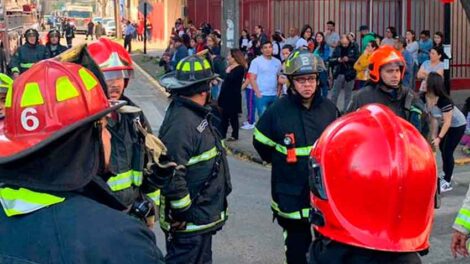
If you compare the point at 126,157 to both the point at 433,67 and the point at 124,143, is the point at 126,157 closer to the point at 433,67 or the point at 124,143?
the point at 124,143

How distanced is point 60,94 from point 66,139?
15 centimetres

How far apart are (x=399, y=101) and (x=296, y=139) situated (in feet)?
3.88

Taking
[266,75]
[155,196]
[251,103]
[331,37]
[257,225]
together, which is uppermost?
[331,37]

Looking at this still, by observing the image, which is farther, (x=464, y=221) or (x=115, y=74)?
(x=115, y=74)

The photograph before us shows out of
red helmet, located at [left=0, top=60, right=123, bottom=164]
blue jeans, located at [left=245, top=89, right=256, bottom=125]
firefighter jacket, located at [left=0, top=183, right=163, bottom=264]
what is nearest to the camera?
firefighter jacket, located at [left=0, top=183, right=163, bottom=264]

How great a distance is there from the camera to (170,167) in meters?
4.38

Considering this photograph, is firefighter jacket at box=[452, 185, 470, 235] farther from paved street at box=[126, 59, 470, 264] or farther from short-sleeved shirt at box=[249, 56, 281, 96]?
short-sleeved shirt at box=[249, 56, 281, 96]

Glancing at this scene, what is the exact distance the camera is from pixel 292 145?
5215mm

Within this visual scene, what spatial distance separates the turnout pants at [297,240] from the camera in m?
5.17

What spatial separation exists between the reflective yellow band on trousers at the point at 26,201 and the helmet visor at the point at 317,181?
0.88 meters

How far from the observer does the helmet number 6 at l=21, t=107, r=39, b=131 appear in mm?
2170

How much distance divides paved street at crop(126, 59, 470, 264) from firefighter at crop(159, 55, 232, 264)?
1.80 m

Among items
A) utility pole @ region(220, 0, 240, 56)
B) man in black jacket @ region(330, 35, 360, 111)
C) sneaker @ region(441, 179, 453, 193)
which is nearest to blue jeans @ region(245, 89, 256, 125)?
utility pole @ region(220, 0, 240, 56)

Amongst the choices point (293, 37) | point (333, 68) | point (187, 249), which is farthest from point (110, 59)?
point (293, 37)
